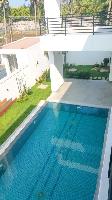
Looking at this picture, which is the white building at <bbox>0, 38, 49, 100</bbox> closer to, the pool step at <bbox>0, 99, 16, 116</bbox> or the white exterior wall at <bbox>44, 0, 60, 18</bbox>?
the pool step at <bbox>0, 99, 16, 116</bbox>

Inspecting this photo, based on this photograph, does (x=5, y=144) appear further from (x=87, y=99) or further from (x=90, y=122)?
(x=87, y=99)

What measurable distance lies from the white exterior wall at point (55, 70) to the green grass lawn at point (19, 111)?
35.0 inches

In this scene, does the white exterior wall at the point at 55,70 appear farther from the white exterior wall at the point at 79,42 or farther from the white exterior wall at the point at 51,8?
the white exterior wall at the point at 51,8

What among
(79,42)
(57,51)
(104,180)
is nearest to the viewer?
(104,180)

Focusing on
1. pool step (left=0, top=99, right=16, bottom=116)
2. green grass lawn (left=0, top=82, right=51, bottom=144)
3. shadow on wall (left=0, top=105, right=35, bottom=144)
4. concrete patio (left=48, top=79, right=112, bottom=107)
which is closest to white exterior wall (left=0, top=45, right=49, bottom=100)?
pool step (left=0, top=99, right=16, bottom=116)

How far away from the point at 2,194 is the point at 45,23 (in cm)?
1156

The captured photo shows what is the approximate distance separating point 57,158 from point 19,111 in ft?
18.6

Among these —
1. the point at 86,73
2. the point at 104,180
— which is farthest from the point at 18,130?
the point at 86,73

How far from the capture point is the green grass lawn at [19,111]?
47.1 feet

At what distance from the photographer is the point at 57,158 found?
39.5 ft

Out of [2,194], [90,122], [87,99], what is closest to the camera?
[2,194]

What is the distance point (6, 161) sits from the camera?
38.9 feet

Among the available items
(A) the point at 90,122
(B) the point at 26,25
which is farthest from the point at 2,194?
(B) the point at 26,25

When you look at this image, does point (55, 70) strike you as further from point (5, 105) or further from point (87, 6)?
point (87, 6)
